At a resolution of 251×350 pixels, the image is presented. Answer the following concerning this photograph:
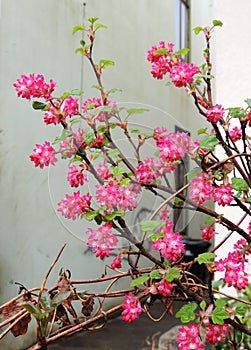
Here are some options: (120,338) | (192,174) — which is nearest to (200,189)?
(192,174)

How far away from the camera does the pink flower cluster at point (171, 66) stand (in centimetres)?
81

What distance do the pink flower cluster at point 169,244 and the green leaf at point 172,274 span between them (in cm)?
2

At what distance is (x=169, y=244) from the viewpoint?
0.63 meters

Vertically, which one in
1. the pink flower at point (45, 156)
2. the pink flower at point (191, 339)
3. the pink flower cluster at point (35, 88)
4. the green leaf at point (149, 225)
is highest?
the pink flower cluster at point (35, 88)

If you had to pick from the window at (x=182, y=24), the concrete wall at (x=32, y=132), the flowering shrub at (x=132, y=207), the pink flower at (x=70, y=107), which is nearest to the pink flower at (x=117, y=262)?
the flowering shrub at (x=132, y=207)

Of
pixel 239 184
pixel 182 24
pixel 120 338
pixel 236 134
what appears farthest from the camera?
pixel 182 24

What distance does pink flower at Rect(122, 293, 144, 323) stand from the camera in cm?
64

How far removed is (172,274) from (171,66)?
15.9 inches

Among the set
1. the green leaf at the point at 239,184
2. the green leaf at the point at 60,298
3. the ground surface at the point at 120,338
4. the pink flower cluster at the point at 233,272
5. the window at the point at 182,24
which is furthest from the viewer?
the window at the point at 182,24

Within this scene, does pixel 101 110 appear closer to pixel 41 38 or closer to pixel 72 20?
pixel 41 38

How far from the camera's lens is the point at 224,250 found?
1.96 meters

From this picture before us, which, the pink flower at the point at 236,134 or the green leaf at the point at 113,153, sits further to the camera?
the pink flower at the point at 236,134

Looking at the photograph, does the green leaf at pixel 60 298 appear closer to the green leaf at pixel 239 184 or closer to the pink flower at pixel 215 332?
the pink flower at pixel 215 332

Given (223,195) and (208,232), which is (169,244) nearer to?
(223,195)
